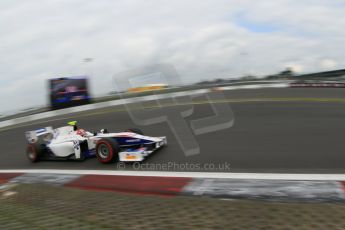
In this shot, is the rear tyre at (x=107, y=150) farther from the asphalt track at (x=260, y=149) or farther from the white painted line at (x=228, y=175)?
the white painted line at (x=228, y=175)

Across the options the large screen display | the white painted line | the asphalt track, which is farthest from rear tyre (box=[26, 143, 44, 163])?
the large screen display

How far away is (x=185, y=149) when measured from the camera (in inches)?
320

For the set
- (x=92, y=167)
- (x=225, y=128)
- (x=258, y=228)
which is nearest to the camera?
(x=258, y=228)

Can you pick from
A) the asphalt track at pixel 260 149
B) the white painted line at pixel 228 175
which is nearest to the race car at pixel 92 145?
the asphalt track at pixel 260 149

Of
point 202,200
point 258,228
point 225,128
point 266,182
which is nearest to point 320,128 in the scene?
point 225,128

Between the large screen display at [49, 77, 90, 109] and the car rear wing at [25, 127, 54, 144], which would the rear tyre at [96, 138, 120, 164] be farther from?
the large screen display at [49, 77, 90, 109]

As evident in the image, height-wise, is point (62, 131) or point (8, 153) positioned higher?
point (62, 131)

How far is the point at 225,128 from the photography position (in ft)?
32.8

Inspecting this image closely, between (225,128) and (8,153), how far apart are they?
7.44 m

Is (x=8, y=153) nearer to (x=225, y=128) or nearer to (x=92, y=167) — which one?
(x=92, y=167)

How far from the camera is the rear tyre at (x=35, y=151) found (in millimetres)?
8734

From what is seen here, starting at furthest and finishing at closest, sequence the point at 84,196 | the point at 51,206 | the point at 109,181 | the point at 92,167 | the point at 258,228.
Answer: the point at 92,167 → the point at 109,181 → the point at 84,196 → the point at 51,206 → the point at 258,228

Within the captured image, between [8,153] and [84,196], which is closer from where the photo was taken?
[84,196]

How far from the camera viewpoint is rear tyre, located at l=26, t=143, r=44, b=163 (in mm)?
8734
